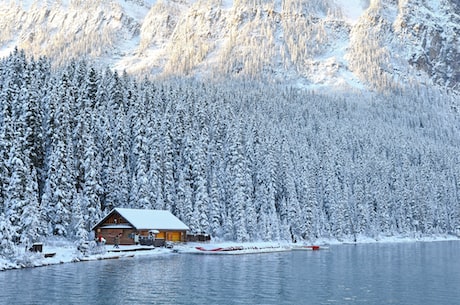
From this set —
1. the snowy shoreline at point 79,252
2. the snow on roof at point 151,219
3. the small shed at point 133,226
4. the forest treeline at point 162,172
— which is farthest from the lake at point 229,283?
the snow on roof at point 151,219

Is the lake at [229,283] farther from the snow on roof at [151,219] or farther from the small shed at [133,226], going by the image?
the snow on roof at [151,219]

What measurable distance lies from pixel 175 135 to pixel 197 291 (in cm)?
6129

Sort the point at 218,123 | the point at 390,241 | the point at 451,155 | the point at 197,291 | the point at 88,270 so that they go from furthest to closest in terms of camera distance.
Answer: the point at 451,155 < the point at 390,241 < the point at 218,123 < the point at 88,270 < the point at 197,291

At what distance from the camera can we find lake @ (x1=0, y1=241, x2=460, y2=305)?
32.7m

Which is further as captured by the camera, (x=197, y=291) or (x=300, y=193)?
(x=300, y=193)

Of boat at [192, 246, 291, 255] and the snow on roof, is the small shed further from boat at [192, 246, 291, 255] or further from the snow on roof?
boat at [192, 246, 291, 255]

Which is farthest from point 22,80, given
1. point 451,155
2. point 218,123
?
point 451,155

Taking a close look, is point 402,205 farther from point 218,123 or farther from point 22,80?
point 22,80

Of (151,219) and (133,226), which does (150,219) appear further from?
(133,226)

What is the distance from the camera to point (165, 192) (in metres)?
85.1

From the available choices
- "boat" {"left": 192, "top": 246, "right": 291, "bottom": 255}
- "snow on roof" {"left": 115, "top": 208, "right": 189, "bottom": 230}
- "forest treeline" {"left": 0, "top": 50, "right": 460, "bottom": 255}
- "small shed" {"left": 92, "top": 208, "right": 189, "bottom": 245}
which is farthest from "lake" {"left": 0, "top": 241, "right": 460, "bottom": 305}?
"snow on roof" {"left": 115, "top": 208, "right": 189, "bottom": 230}

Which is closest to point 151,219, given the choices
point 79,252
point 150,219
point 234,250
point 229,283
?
point 150,219

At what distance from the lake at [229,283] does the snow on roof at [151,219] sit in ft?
52.6

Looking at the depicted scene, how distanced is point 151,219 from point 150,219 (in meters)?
0.17
